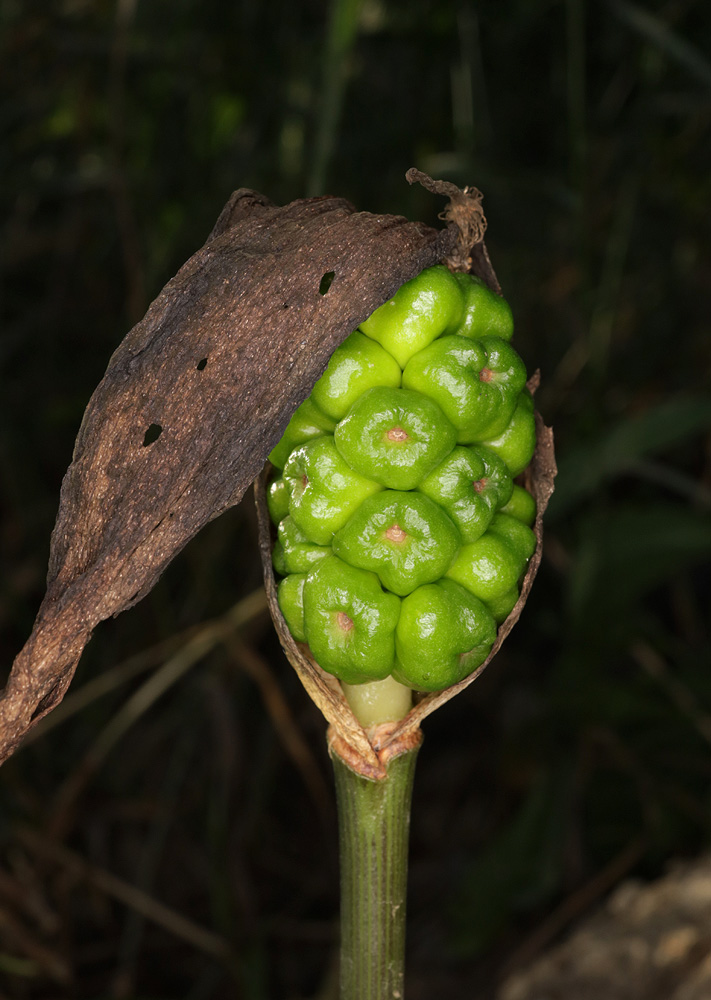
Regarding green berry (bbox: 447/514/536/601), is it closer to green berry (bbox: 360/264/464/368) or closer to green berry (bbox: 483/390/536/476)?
green berry (bbox: 483/390/536/476)

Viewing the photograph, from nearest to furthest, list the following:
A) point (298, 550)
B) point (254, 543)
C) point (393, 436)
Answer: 1. point (393, 436)
2. point (298, 550)
3. point (254, 543)

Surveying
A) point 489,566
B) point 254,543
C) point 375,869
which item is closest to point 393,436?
point 489,566

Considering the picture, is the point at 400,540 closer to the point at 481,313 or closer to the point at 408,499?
the point at 408,499

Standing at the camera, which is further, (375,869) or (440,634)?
(375,869)

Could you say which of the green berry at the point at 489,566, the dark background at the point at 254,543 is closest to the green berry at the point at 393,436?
the green berry at the point at 489,566

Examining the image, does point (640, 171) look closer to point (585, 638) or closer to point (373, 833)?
point (585, 638)
